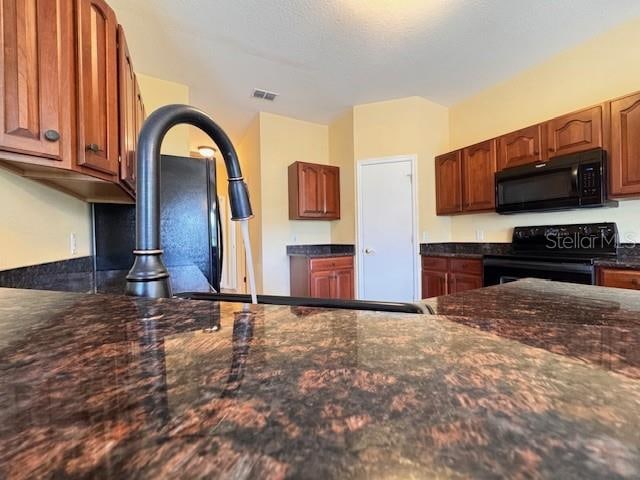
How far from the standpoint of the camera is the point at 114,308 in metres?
0.59

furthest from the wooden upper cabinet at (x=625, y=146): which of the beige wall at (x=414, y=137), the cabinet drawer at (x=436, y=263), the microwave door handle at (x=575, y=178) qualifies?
the beige wall at (x=414, y=137)

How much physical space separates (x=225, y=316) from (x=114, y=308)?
25 cm

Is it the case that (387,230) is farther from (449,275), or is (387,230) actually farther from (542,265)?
(542,265)

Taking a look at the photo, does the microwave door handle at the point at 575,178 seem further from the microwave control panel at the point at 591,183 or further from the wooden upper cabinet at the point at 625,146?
the wooden upper cabinet at the point at 625,146

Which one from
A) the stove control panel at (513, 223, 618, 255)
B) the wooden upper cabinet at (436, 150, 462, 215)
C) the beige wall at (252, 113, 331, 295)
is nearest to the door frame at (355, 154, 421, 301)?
the wooden upper cabinet at (436, 150, 462, 215)

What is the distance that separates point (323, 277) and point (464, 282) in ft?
4.97

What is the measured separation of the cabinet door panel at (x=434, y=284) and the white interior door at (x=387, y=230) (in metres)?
0.11

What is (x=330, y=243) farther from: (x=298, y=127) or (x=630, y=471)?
(x=630, y=471)

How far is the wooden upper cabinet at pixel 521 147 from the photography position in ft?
8.52

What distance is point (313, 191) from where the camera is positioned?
385 centimetres

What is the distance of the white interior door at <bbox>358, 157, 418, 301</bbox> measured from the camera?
3.49 m

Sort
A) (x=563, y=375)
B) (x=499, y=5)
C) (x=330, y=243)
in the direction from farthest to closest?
(x=330, y=243) < (x=499, y=5) < (x=563, y=375)

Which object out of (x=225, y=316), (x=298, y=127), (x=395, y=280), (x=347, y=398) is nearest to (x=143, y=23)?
(x=298, y=127)

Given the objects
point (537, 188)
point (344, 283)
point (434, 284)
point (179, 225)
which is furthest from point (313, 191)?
point (537, 188)
